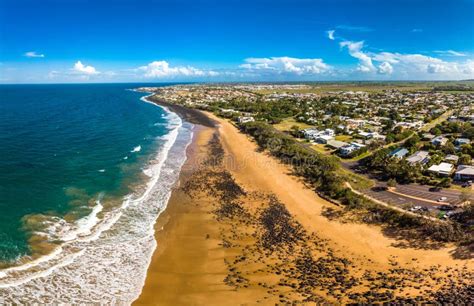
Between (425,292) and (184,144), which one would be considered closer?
(425,292)

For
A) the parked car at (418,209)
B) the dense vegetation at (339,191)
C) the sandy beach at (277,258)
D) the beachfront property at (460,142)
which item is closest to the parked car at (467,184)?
the dense vegetation at (339,191)

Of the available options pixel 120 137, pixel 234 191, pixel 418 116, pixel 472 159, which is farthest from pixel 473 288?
pixel 418 116

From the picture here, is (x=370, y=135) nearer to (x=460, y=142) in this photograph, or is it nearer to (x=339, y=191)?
(x=460, y=142)

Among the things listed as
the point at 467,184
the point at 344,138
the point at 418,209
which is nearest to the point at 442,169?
the point at 467,184

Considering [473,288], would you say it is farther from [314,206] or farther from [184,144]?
[184,144]

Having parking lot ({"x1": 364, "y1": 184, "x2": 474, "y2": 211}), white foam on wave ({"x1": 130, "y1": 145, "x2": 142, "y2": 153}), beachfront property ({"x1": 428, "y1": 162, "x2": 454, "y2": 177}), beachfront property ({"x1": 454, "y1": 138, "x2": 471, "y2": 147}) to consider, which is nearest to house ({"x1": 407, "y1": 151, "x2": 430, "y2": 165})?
beachfront property ({"x1": 428, "y1": 162, "x2": 454, "y2": 177})

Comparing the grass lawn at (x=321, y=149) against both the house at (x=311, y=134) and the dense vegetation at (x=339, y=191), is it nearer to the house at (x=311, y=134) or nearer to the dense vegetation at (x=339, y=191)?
the house at (x=311, y=134)
